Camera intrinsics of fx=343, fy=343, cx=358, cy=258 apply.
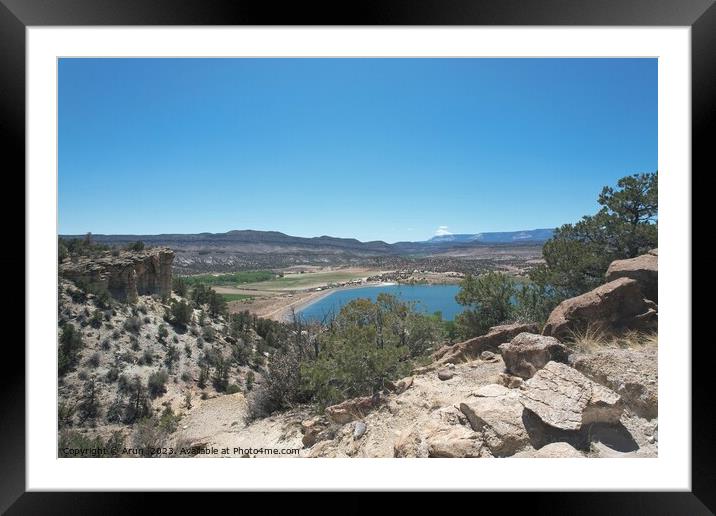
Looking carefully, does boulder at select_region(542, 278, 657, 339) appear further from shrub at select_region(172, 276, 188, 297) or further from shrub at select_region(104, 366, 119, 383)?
shrub at select_region(172, 276, 188, 297)

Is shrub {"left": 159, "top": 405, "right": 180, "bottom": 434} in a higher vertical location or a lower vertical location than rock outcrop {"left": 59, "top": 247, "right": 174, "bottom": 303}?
lower

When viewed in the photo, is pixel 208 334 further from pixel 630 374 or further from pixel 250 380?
pixel 630 374

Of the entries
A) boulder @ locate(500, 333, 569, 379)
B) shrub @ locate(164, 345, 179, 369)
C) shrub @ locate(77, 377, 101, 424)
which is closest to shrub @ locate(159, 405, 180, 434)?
shrub @ locate(77, 377, 101, 424)

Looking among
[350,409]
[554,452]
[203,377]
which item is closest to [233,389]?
[203,377]

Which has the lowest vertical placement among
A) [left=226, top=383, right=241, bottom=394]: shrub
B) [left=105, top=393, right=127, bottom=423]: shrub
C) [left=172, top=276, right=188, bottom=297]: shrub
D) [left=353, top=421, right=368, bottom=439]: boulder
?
[left=226, top=383, right=241, bottom=394]: shrub

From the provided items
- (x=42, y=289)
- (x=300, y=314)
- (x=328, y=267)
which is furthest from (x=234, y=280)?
(x=42, y=289)
